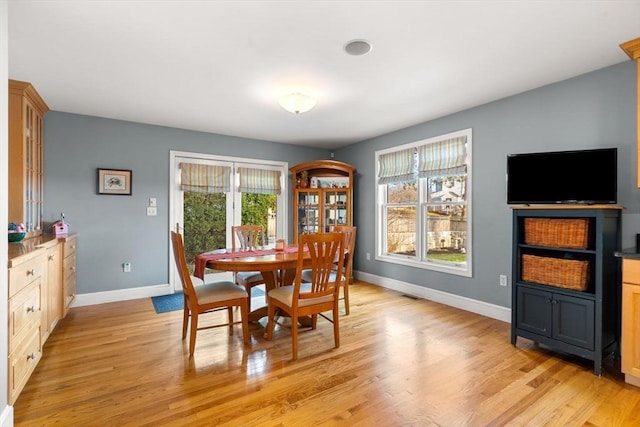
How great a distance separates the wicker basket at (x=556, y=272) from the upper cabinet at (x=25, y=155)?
15.2 ft

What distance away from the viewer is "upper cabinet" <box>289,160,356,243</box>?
17.2ft

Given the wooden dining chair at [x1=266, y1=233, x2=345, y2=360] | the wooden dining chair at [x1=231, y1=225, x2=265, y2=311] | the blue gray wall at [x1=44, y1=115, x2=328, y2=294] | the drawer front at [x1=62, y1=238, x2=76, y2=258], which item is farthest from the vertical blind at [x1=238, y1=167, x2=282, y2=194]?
the wooden dining chair at [x1=266, y1=233, x2=345, y2=360]

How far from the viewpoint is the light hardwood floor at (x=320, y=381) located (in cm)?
182

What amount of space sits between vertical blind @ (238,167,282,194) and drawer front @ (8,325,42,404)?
3.19m

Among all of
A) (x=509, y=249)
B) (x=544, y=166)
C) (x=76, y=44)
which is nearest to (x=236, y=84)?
(x=76, y=44)

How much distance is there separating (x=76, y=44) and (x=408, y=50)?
2.47 meters

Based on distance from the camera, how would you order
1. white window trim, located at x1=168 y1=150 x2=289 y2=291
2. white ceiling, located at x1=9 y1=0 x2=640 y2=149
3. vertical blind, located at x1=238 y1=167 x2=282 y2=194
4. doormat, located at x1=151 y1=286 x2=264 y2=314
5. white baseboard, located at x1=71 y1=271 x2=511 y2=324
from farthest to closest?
vertical blind, located at x1=238 y1=167 x2=282 y2=194, white window trim, located at x1=168 y1=150 x2=289 y2=291, doormat, located at x1=151 y1=286 x2=264 y2=314, white baseboard, located at x1=71 y1=271 x2=511 y2=324, white ceiling, located at x1=9 y1=0 x2=640 y2=149

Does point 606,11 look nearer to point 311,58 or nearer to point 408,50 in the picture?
point 408,50

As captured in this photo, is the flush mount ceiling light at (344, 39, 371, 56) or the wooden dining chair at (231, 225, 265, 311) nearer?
the flush mount ceiling light at (344, 39, 371, 56)

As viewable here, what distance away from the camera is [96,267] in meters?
4.03

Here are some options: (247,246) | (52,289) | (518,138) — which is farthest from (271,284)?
(518,138)

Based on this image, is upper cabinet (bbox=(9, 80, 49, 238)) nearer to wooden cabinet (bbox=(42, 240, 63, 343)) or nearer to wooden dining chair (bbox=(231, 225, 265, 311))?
wooden cabinet (bbox=(42, 240, 63, 343))

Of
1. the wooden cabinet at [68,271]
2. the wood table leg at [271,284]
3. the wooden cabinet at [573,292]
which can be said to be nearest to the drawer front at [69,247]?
the wooden cabinet at [68,271]

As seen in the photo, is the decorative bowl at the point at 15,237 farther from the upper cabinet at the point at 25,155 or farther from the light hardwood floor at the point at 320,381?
the light hardwood floor at the point at 320,381
